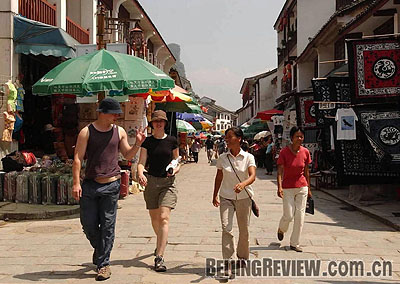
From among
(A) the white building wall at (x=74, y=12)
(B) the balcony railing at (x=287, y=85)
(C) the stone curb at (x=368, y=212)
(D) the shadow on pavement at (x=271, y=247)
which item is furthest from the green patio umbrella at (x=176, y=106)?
(B) the balcony railing at (x=287, y=85)

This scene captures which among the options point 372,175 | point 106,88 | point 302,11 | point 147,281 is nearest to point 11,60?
point 106,88

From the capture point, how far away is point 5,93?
36.6 ft

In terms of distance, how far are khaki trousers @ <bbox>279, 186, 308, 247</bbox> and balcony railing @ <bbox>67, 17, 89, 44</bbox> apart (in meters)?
10.8

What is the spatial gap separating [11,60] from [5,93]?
978 mm

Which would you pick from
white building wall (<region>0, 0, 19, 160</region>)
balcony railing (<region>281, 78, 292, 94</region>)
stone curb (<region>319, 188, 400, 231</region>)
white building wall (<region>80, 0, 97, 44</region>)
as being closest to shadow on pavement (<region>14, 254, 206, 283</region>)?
stone curb (<region>319, 188, 400, 231</region>)

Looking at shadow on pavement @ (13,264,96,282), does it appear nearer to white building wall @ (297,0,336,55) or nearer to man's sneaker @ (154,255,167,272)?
man's sneaker @ (154,255,167,272)

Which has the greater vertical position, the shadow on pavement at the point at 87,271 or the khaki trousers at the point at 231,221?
the khaki trousers at the point at 231,221

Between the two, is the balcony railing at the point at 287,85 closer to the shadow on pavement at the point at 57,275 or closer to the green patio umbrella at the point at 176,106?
the green patio umbrella at the point at 176,106

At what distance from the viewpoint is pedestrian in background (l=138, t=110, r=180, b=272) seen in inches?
227

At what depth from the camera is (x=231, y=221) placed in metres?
5.57

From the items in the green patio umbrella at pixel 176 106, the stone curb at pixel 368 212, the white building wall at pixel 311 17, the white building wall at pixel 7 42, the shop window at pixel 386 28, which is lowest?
the stone curb at pixel 368 212

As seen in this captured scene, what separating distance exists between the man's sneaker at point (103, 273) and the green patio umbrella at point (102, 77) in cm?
448

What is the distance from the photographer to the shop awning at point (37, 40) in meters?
11.7

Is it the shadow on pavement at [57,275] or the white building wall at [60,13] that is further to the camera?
the white building wall at [60,13]
